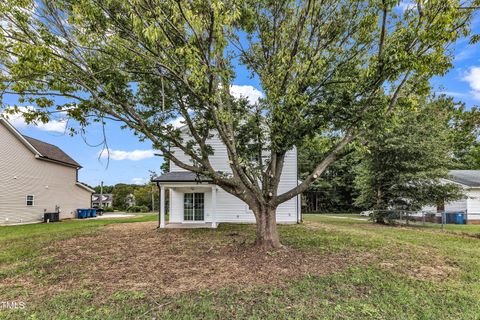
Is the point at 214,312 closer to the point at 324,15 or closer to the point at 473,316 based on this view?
the point at 473,316

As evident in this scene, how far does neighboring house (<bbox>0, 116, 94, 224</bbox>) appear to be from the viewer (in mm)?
17812

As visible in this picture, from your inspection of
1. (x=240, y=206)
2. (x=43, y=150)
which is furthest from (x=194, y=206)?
(x=43, y=150)

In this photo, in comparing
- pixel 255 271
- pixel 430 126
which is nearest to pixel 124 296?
pixel 255 271

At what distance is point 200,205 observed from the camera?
612 inches

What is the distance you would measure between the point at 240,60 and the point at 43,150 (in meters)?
20.5

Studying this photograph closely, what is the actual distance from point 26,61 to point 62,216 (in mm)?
21204

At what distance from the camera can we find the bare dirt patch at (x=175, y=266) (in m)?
4.98

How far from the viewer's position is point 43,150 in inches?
854

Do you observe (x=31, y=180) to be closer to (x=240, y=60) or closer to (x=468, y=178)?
(x=240, y=60)

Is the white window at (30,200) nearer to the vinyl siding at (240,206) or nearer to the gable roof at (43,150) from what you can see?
the gable roof at (43,150)

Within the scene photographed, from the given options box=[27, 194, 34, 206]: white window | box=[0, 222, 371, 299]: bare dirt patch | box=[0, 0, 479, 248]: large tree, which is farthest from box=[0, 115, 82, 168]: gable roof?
box=[0, 0, 479, 248]: large tree

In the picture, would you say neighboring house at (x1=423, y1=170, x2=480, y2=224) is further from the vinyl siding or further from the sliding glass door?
the sliding glass door

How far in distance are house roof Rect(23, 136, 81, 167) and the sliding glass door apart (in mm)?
12748

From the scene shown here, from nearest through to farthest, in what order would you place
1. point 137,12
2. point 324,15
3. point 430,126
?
point 137,12, point 324,15, point 430,126
